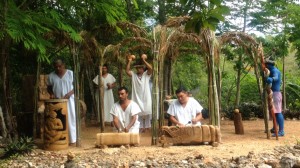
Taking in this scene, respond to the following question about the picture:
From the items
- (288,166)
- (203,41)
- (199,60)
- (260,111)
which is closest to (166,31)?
(203,41)

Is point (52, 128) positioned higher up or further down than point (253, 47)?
further down

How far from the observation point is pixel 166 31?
804 centimetres

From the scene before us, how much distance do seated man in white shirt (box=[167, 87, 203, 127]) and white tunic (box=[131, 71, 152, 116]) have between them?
89.1 inches

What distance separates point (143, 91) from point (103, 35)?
71.5 inches

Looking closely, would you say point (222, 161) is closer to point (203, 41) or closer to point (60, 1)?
point (203, 41)

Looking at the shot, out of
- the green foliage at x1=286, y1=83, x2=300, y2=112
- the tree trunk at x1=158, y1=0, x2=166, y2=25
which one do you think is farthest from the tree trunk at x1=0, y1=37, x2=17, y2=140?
the green foliage at x1=286, y1=83, x2=300, y2=112

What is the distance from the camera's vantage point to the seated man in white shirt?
7859 mm

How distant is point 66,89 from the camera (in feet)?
27.4

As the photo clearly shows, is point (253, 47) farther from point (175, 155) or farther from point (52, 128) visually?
point (52, 128)

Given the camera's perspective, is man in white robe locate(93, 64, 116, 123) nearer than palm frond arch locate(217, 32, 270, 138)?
No

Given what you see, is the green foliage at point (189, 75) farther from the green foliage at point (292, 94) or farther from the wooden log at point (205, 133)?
the wooden log at point (205, 133)

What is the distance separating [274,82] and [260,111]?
4.89 metres

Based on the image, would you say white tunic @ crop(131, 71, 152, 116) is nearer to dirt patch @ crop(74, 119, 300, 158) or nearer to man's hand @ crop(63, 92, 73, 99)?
dirt patch @ crop(74, 119, 300, 158)

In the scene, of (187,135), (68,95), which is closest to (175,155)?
(187,135)
